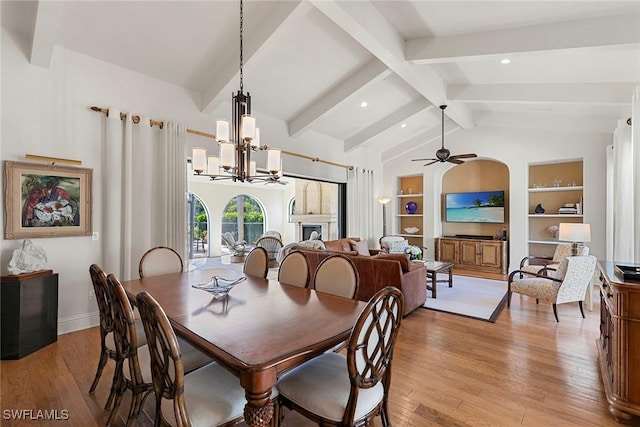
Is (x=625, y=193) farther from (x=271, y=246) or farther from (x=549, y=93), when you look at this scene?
(x=271, y=246)

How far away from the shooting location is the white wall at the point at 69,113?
309 cm

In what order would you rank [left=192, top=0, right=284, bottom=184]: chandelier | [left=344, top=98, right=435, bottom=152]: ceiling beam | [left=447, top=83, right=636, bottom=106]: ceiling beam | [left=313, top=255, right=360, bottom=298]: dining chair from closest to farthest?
[left=313, top=255, right=360, bottom=298]: dining chair < [left=192, top=0, right=284, bottom=184]: chandelier < [left=447, top=83, right=636, bottom=106]: ceiling beam < [left=344, top=98, right=435, bottom=152]: ceiling beam

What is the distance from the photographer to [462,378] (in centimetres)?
255

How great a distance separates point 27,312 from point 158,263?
122cm

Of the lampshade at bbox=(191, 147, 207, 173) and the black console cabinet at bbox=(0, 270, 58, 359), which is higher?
the lampshade at bbox=(191, 147, 207, 173)

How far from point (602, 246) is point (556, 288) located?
112 inches

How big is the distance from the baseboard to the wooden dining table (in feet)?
5.03

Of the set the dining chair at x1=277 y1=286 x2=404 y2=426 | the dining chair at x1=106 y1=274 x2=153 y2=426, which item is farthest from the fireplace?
the dining chair at x1=277 y1=286 x2=404 y2=426

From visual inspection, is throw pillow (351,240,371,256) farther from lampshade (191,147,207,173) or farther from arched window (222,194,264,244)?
arched window (222,194,264,244)

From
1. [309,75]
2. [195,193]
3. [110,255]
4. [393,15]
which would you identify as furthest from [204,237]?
[393,15]

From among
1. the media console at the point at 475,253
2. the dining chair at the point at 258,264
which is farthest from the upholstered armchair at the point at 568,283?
the dining chair at the point at 258,264

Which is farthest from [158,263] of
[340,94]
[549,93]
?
[549,93]

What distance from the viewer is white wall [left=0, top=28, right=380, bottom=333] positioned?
3.09 m

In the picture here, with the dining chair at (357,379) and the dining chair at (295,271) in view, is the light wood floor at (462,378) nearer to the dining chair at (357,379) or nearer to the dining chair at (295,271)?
the dining chair at (357,379)
